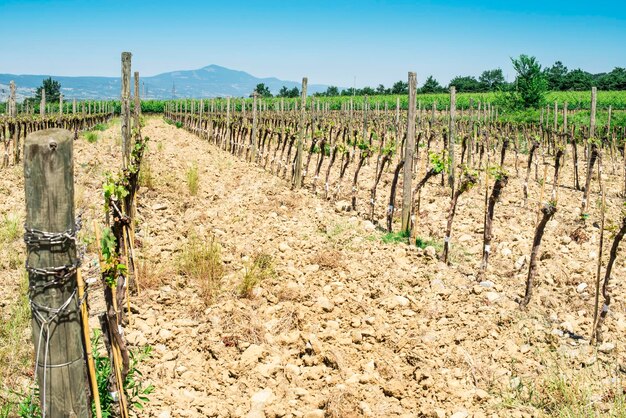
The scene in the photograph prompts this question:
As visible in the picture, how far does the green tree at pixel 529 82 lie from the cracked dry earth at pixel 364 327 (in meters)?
29.4

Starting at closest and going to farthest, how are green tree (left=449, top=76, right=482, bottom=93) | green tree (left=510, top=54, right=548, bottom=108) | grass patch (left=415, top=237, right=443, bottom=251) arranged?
1. grass patch (left=415, top=237, right=443, bottom=251)
2. green tree (left=510, top=54, right=548, bottom=108)
3. green tree (left=449, top=76, right=482, bottom=93)

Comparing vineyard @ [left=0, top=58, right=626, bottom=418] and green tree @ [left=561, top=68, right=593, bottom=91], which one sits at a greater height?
green tree @ [left=561, top=68, right=593, bottom=91]

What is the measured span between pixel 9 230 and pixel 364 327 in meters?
5.41

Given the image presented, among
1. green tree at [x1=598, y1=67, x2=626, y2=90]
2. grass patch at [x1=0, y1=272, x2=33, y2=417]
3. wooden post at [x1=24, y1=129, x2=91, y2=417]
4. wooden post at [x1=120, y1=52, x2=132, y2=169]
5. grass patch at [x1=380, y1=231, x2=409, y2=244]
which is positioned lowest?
grass patch at [x1=0, y1=272, x2=33, y2=417]

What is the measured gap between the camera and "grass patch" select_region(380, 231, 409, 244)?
24.8 ft

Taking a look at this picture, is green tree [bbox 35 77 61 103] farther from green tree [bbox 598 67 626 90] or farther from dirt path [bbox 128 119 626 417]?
green tree [bbox 598 67 626 90]

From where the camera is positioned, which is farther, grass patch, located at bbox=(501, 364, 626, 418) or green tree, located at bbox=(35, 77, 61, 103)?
green tree, located at bbox=(35, 77, 61, 103)

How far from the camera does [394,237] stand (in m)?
7.71

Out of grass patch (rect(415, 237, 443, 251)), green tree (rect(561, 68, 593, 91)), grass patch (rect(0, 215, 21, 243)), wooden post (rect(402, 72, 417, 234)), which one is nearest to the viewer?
grass patch (rect(0, 215, 21, 243))

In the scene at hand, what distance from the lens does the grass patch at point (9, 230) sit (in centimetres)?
701

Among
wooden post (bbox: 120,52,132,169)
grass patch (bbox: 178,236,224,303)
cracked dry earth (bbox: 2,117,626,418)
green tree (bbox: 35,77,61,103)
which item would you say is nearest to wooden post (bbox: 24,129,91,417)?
cracked dry earth (bbox: 2,117,626,418)

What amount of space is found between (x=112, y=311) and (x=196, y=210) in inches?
229

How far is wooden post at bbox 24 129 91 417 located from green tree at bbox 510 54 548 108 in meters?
36.2

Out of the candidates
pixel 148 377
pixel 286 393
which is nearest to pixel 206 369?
pixel 148 377
